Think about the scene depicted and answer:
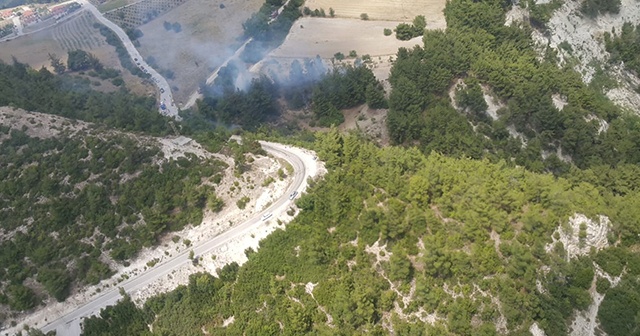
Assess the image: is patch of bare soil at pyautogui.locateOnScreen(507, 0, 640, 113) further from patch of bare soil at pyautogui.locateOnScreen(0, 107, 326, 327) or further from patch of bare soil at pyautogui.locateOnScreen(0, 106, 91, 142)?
patch of bare soil at pyautogui.locateOnScreen(0, 106, 91, 142)

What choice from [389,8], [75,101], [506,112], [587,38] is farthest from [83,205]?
[587,38]

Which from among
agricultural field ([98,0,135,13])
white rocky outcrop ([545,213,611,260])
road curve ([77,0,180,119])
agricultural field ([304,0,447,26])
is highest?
white rocky outcrop ([545,213,611,260])

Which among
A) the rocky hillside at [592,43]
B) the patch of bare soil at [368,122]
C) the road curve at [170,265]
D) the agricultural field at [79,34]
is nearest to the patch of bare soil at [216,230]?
the road curve at [170,265]

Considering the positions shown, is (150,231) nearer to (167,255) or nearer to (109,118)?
(167,255)

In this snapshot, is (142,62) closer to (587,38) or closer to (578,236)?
(587,38)

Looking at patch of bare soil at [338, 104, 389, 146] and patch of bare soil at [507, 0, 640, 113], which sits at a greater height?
patch of bare soil at [507, 0, 640, 113]

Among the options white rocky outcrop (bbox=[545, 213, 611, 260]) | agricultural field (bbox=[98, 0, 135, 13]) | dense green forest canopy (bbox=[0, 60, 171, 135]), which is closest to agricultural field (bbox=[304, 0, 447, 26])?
dense green forest canopy (bbox=[0, 60, 171, 135])
